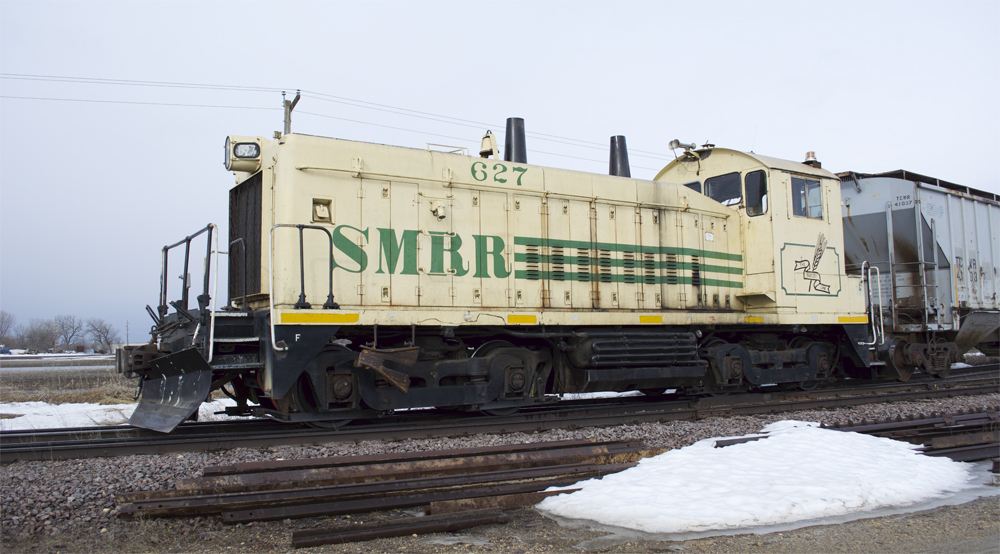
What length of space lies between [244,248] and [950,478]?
7.39 meters

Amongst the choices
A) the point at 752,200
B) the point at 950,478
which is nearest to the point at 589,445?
the point at 950,478

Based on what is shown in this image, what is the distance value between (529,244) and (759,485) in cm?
439

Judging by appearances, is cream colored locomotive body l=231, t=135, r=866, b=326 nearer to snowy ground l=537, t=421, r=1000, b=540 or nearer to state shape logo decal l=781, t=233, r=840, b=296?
state shape logo decal l=781, t=233, r=840, b=296

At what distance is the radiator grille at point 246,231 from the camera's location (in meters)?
7.37

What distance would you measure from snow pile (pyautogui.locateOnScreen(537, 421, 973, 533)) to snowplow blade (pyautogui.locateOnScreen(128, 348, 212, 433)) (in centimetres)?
367

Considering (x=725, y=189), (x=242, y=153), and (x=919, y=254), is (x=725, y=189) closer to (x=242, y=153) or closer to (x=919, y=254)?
(x=919, y=254)

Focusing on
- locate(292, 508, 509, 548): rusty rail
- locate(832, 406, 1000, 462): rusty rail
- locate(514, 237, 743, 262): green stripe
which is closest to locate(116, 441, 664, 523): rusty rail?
locate(292, 508, 509, 548): rusty rail

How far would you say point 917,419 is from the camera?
7172mm

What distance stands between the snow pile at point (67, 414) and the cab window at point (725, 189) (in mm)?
8119

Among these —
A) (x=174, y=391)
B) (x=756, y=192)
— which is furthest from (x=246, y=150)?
(x=756, y=192)

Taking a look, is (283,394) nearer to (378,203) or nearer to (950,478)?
(378,203)

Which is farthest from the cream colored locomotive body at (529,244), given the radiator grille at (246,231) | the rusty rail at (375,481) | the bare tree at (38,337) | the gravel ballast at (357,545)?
the bare tree at (38,337)

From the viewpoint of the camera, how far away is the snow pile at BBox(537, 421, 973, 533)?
4105 mm

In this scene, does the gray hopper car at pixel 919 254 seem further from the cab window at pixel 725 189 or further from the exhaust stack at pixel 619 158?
the exhaust stack at pixel 619 158
